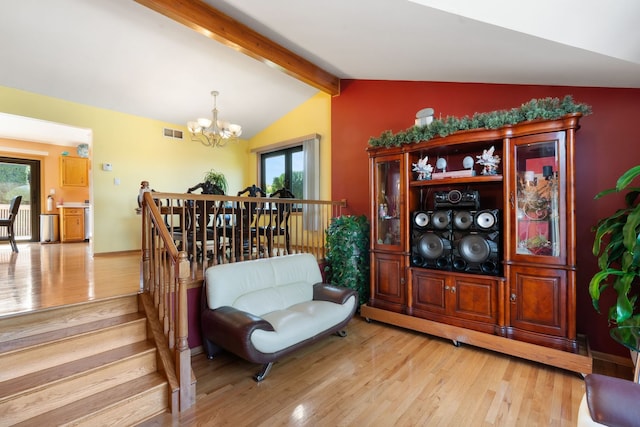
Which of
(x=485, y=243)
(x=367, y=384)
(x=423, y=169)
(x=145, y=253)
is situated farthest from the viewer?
(x=423, y=169)

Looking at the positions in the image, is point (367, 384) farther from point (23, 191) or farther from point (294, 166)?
point (23, 191)

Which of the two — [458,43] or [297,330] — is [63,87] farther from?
[458,43]

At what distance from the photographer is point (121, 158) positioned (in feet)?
16.8

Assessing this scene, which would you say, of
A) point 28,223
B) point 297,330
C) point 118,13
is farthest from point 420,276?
point 28,223

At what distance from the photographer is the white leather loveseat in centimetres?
224

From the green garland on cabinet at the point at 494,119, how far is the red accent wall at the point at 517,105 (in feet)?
1.30

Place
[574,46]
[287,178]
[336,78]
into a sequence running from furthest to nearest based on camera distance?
[287,178], [336,78], [574,46]

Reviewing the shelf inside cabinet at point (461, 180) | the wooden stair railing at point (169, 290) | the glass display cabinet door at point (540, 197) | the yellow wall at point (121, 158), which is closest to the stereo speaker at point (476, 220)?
the glass display cabinet door at point (540, 197)

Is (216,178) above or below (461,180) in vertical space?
above

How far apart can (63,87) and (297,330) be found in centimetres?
482

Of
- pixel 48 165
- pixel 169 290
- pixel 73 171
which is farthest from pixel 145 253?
pixel 48 165

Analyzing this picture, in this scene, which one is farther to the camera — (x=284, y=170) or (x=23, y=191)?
(x=23, y=191)

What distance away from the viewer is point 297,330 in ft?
7.94

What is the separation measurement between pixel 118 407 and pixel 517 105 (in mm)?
4289
